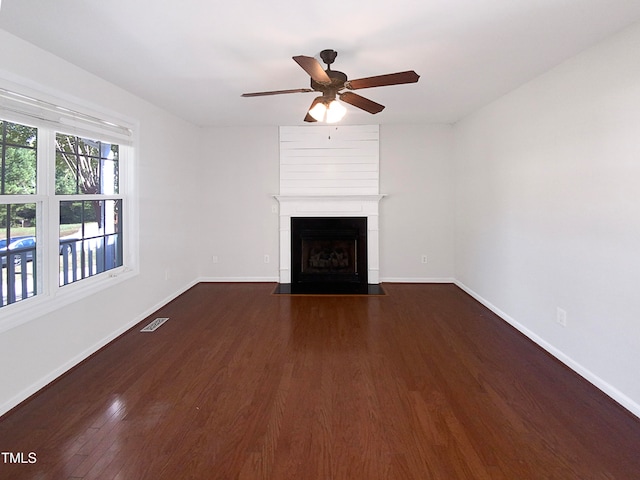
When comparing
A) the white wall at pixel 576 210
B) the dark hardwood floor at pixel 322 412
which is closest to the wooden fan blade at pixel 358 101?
the white wall at pixel 576 210

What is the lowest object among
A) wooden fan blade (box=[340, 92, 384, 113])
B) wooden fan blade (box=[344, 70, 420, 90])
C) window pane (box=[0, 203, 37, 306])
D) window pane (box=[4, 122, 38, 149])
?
window pane (box=[0, 203, 37, 306])

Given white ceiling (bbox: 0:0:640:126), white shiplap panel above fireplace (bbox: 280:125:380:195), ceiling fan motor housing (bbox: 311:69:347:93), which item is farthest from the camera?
white shiplap panel above fireplace (bbox: 280:125:380:195)

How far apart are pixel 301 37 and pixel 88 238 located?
2.47 metres

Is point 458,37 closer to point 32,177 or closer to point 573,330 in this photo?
point 573,330

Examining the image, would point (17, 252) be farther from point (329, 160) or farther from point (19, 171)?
point (329, 160)

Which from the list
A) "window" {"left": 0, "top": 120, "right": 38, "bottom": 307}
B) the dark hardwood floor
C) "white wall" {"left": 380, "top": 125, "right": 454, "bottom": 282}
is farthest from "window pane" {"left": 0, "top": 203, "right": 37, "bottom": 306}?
"white wall" {"left": 380, "top": 125, "right": 454, "bottom": 282}

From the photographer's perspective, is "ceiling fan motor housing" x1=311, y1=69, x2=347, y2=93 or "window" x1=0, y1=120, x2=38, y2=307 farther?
"ceiling fan motor housing" x1=311, y1=69, x2=347, y2=93

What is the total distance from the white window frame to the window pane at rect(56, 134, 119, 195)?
0.35 ft

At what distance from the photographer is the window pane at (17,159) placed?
2.34 m

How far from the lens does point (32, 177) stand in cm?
256

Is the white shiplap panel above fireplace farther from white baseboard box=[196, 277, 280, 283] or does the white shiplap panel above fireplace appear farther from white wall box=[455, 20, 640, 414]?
white wall box=[455, 20, 640, 414]

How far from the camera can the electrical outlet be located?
2.88 m

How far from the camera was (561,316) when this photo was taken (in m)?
2.93

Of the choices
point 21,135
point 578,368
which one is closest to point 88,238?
point 21,135
